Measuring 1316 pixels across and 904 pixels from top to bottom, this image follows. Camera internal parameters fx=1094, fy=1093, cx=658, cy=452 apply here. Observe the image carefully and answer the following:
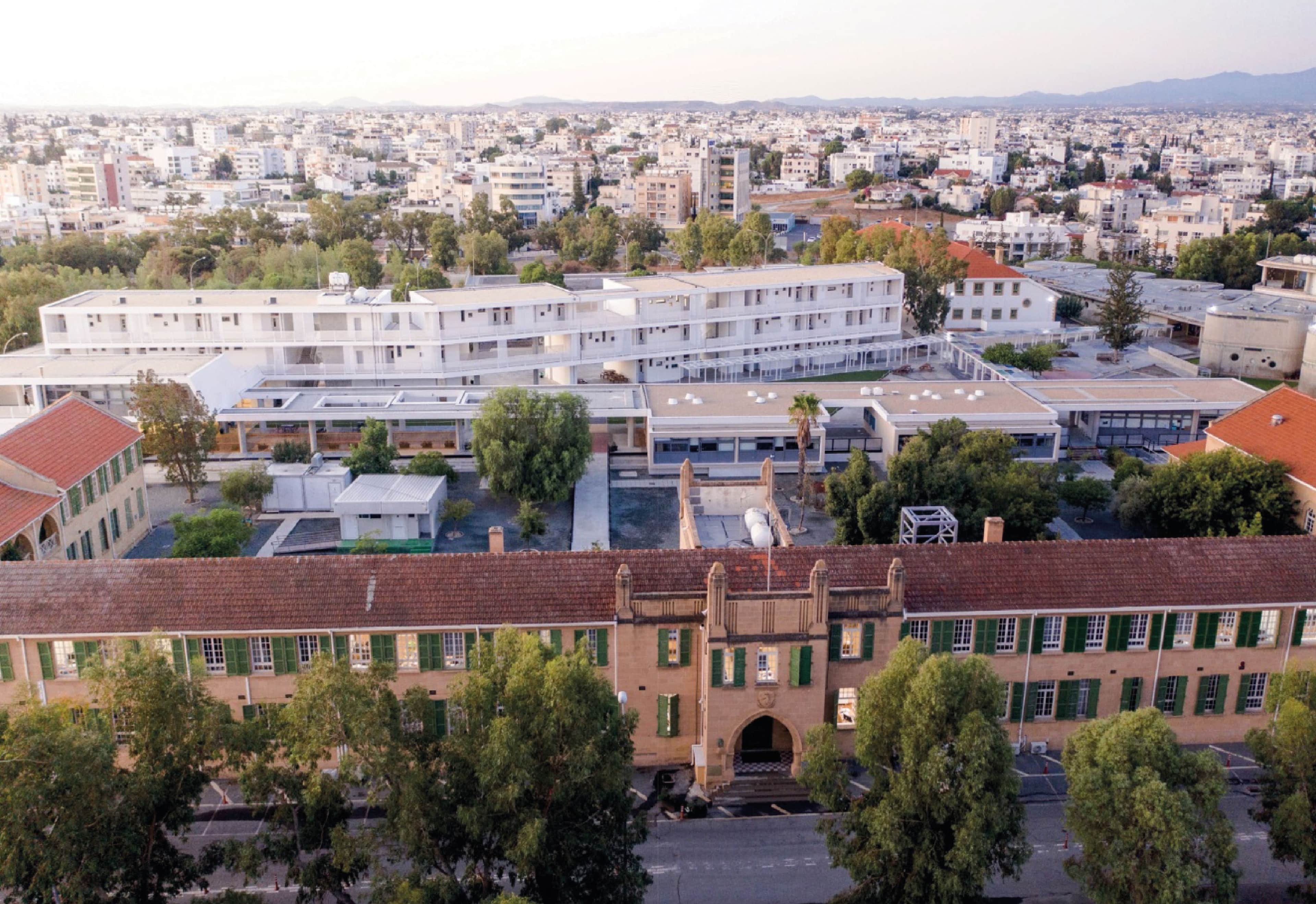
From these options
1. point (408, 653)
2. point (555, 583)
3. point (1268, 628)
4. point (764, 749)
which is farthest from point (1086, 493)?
point (408, 653)

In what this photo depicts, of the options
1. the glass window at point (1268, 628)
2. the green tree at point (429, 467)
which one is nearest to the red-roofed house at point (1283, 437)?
the glass window at point (1268, 628)

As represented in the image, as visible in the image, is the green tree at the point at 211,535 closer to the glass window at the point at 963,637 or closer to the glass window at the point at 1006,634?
the glass window at the point at 963,637

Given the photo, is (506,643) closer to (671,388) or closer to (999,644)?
(999,644)

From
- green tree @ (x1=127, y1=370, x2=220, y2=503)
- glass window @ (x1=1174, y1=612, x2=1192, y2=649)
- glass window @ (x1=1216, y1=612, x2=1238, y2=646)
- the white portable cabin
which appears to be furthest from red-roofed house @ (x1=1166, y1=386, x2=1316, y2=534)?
green tree @ (x1=127, y1=370, x2=220, y2=503)

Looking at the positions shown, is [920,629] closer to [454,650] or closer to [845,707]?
[845,707]

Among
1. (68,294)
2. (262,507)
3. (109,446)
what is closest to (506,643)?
(109,446)
